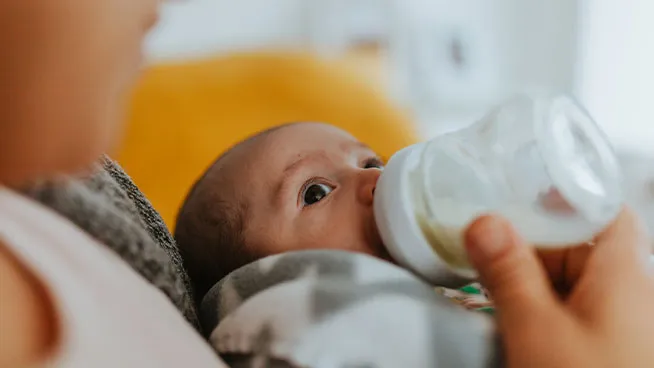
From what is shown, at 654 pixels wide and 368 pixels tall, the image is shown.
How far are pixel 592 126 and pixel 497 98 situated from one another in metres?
2.54

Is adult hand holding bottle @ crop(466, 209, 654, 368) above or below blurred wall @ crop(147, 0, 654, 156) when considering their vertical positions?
above

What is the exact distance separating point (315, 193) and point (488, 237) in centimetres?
26

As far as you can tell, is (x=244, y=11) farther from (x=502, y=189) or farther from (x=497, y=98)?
(x=502, y=189)

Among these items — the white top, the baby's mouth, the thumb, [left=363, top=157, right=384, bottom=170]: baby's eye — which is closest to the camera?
the white top

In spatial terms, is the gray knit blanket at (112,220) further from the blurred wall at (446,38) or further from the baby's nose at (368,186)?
the blurred wall at (446,38)

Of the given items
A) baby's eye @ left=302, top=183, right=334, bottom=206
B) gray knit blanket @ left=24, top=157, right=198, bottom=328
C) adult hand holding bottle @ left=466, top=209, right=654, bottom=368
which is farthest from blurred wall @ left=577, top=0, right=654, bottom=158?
gray knit blanket @ left=24, top=157, right=198, bottom=328

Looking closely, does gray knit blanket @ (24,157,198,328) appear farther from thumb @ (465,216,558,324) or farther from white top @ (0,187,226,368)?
thumb @ (465,216,558,324)

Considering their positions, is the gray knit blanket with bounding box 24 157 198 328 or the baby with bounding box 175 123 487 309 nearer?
the gray knit blanket with bounding box 24 157 198 328

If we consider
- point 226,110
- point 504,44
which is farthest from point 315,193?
point 504,44

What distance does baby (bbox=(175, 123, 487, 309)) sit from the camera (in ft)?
2.25

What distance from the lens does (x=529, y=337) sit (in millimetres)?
473

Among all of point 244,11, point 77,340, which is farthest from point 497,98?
point 77,340

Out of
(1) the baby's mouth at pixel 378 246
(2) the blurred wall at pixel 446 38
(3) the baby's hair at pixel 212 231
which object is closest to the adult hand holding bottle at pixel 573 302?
(1) the baby's mouth at pixel 378 246

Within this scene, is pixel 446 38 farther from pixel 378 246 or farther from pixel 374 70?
pixel 378 246
